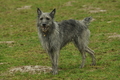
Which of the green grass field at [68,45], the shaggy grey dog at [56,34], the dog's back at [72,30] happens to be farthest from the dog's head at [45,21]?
the green grass field at [68,45]

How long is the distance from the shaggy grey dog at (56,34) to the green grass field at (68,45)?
126cm

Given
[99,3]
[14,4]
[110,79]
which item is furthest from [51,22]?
[14,4]

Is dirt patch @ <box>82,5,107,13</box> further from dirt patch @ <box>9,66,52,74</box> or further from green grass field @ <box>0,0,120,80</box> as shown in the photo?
dirt patch @ <box>9,66,52,74</box>

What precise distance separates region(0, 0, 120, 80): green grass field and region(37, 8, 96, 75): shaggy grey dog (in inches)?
49.6

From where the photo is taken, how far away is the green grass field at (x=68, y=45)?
1675cm

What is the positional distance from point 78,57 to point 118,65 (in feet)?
14.3

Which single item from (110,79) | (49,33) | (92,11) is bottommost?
(92,11)

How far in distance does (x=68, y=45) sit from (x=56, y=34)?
9989mm

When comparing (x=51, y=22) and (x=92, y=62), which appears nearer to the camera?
(x=51, y=22)

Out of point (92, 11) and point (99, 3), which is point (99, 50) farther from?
point (99, 3)

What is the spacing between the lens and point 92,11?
150 ft

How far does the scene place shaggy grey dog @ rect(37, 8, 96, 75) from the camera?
16.0 metres

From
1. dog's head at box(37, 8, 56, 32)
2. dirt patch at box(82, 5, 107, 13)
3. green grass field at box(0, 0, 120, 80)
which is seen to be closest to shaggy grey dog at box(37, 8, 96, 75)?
dog's head at box(37, 8, 56, 32)

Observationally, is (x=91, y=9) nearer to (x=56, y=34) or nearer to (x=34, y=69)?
(x=34, y=69)
